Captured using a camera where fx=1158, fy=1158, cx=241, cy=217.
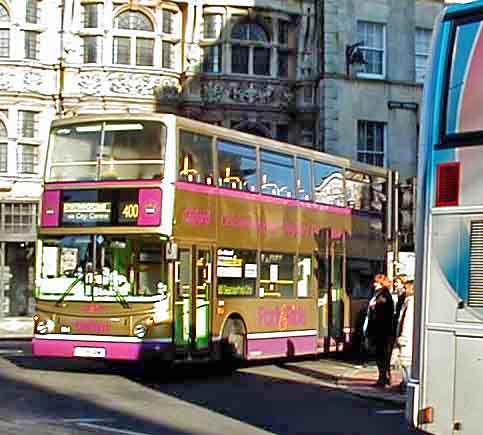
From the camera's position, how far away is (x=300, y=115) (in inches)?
1574

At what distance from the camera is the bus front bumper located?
63.0ft

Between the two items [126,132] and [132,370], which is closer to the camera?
[126,132]

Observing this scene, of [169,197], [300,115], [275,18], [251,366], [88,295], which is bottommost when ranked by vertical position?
[251,366]

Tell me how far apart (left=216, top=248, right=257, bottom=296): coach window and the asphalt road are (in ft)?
5.23

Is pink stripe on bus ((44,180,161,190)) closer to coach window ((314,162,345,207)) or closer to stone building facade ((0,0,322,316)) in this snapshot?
coach window ((314,162,345,207))

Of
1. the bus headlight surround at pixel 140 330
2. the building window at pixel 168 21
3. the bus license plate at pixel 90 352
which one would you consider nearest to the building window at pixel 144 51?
the building window at pixel 168 21

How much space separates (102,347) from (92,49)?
1978 centimetres

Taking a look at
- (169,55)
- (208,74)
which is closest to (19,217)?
(169,55)

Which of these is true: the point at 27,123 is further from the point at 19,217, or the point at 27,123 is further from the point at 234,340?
the point at 234,340

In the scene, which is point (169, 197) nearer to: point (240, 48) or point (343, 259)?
point (343, 259)

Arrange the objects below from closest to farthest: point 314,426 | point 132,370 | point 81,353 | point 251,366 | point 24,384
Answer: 1. point 314,426
2. point 24,384
3. point 81,353
4. point 132,370
5. point 251,366

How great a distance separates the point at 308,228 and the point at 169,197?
545 centimetres

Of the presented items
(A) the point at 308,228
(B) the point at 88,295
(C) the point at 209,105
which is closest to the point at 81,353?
(B) the point at 88,295

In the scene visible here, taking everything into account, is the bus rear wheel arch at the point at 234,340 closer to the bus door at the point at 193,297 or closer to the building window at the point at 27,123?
the bus door at the point at 193,297
